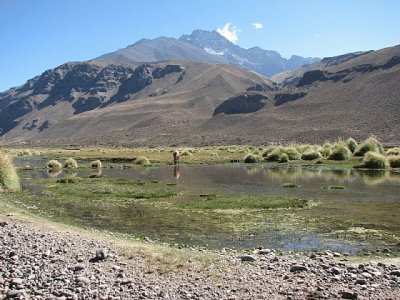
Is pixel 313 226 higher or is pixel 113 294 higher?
pixel 113 294

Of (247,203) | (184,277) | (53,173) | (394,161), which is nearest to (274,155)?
(394,161)

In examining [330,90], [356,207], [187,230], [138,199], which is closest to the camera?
[187,230]

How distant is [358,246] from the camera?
1455 cm

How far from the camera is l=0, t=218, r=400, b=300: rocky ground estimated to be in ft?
32.1

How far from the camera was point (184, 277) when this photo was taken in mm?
10664

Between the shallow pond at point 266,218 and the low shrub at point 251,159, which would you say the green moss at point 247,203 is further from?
the low shrub at point 251,159

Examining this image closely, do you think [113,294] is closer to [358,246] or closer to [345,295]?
[345,295]

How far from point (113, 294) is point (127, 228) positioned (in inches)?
322

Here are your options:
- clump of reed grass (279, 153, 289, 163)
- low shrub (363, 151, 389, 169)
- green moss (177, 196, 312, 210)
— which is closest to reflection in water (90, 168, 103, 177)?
green moss (177, 196, 312, 210)

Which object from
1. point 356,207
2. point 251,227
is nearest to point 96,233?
point 251,227

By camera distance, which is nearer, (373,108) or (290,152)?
(290,152)

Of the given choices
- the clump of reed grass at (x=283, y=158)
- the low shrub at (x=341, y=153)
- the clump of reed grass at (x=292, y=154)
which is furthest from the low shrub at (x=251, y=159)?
the low shrub at (x=341, y=153)

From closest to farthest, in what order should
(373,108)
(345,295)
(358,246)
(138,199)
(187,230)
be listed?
1. (345,295)
2. (358,246)
3. (187,230)
4. (138,199)
5. (373,108)

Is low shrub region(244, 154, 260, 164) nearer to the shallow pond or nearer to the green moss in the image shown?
the shallow pond
